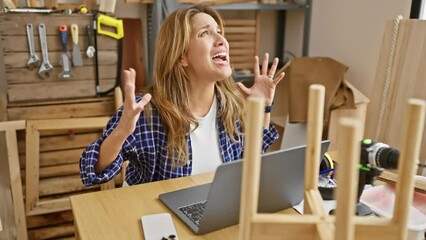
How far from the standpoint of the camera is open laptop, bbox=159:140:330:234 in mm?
800

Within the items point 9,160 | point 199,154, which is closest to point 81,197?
point 199,154

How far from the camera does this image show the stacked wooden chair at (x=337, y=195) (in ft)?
1.55

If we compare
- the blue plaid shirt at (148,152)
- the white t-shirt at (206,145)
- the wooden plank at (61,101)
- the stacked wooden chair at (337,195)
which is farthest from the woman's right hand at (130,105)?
the wooden plank at (61,101)

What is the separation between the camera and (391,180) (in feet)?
4.02

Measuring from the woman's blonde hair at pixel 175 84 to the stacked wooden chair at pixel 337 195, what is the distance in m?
0.78

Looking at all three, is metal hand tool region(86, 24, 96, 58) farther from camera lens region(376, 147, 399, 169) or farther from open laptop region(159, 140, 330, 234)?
camera lens region(376, 147, 399, 169)

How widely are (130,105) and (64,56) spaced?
1.19 meters

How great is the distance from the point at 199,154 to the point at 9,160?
109 cm

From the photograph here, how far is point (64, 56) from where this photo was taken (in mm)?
2053

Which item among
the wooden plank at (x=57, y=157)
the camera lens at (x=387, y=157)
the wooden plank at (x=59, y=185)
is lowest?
the wooden plank at (x=59, y=185)

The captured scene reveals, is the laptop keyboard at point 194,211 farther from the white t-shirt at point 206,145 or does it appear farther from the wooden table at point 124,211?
the white t-shirt at point 206,145

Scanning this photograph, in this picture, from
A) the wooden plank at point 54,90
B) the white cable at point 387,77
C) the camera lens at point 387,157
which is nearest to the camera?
the camera lens at point 387,157

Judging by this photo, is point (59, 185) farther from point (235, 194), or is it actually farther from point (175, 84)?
point (235, 194)

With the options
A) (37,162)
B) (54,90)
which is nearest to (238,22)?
(54,90)
